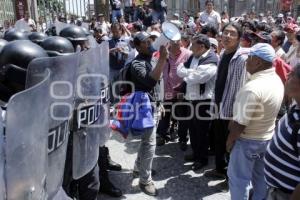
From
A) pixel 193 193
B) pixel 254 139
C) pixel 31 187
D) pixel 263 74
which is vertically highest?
pixel 263 74

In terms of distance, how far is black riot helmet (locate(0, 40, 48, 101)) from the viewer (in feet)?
7.13

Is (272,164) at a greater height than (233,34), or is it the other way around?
(233,34)

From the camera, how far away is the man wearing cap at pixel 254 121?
286 centimetres

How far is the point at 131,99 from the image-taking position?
12.6 ft

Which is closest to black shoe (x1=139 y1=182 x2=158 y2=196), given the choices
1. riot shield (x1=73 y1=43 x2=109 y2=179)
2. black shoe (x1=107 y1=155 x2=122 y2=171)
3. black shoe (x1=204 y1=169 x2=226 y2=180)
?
black shoe (x1=107 y1=155 x2=122 y2=171)

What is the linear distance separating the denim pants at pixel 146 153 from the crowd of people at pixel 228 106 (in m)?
0.01

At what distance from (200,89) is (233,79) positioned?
0.79 m

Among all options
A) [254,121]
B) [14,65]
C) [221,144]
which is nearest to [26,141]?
[14,65]

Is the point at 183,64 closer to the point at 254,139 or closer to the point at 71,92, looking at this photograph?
the point at 254,139

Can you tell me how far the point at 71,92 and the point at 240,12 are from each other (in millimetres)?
14771

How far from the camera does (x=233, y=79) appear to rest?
3.74 metres

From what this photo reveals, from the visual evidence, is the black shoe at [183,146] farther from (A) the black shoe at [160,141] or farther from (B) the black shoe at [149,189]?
(B) the black shoe at [149,189]

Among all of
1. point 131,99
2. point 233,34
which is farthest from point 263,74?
point 131,99

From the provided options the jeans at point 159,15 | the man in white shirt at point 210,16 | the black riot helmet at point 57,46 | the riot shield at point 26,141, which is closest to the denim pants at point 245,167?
the black riot helmet at point 57,46
